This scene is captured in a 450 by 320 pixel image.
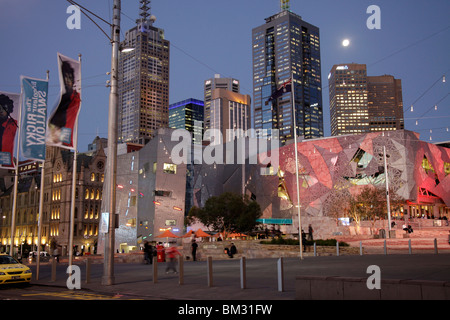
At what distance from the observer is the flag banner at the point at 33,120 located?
25031mm

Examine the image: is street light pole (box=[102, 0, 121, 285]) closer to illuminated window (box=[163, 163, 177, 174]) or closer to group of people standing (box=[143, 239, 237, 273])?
group of people standing (box=[143, 239, 237, 273])

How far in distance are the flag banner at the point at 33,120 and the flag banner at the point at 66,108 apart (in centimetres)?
394

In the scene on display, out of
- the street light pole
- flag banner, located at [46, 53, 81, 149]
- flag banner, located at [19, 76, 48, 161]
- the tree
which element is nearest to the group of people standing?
the street light pole

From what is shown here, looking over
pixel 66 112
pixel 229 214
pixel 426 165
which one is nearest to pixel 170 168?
pixel 229 214

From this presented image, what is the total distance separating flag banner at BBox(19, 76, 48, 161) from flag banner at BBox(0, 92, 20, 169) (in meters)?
3.52

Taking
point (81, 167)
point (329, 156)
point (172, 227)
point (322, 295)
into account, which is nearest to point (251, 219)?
point (172, 227)

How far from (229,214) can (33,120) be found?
4781 centimetres

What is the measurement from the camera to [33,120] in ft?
82.6

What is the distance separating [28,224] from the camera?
101312 mm

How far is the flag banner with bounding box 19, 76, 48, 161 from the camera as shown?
25.0 meters

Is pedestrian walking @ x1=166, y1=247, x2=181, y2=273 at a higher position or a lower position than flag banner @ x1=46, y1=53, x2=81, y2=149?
lower

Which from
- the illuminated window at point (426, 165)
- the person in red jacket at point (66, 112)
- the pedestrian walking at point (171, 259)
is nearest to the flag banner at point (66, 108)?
the person in red jacket at point (66, 112)
